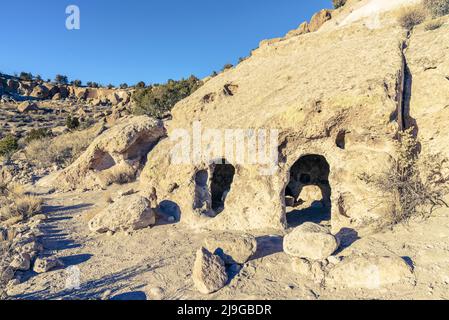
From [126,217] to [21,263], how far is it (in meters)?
1.91

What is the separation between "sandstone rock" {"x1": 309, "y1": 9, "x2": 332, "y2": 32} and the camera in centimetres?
2793

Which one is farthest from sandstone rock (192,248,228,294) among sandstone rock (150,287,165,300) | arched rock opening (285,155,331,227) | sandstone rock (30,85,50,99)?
sandstone rock (30,85,50,99)

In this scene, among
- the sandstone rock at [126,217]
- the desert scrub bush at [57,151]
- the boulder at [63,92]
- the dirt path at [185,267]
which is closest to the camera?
the dirt path at [185,267]

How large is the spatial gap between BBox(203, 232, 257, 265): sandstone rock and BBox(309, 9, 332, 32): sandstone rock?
89.9ft

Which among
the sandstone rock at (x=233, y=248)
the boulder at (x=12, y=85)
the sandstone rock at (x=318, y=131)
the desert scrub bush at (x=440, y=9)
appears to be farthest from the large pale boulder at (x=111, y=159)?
the boulder at (x=12, y=85)

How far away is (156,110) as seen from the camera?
2298cm

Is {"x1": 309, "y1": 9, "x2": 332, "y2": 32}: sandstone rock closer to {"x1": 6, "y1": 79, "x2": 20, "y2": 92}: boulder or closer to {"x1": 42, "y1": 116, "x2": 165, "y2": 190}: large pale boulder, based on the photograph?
{"x1": 42, "y1": 116, "x2": 165, "y2": 190}: large pale boulder

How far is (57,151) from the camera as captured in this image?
590 inches

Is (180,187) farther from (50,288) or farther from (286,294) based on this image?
(286,294)

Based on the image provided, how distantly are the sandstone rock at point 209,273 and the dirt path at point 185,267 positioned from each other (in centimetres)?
9

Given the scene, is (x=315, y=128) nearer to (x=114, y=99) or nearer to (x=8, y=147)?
(x=8, y=147)

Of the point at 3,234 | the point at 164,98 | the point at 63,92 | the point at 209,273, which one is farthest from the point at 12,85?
the point at 209,273

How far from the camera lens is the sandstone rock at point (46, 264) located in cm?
480

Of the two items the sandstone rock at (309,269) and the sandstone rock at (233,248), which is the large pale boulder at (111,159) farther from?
the sandstone rock at (309,269)
